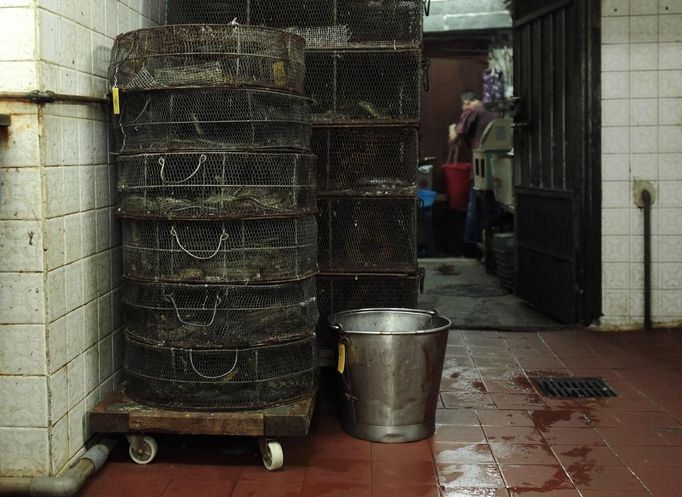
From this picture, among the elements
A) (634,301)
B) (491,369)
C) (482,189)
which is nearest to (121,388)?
(491,369)

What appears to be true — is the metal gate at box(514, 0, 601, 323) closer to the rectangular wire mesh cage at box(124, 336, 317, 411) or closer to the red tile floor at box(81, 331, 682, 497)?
the red tile floor at box(81, 331, 682, 497)

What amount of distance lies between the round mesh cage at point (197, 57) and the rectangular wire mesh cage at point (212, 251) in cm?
55

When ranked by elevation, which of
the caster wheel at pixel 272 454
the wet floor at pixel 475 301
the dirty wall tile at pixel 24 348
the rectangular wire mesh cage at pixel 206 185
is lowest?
the caster wheel at pixel 272 454

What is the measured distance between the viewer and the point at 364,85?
4062 millimetres

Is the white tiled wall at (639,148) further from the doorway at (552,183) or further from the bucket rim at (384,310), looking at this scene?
the bucket rim at (384,310)

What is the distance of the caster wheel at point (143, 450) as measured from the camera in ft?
10.4

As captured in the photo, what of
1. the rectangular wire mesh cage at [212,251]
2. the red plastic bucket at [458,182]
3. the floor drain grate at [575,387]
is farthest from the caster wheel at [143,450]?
the red plastic bucket at [458,182]

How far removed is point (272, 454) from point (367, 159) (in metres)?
1.66

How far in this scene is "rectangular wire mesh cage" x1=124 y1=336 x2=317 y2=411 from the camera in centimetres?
310

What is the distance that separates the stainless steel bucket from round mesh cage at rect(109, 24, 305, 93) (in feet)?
3.78

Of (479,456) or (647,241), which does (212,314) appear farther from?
(647,241)

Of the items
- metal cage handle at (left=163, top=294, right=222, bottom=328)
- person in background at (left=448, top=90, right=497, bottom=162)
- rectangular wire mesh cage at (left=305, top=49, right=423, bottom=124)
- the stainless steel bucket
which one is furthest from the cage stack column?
person in background at (left=448, top=90, right=497, bottom=162)

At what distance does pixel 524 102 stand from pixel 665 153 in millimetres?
1366

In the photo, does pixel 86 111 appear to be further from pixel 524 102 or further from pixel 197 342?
pixel 524 102
